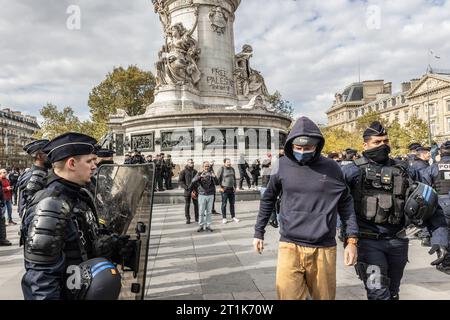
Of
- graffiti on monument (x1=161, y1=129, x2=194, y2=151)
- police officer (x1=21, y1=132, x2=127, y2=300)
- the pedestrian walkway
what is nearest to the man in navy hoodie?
police officer (x1=21, y1=132, x2=127, y2=300)

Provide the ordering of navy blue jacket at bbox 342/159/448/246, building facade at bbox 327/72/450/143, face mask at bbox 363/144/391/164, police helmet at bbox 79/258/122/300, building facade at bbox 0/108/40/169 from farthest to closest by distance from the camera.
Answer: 1. building facade at bbox 0/108/40/169
2. building facade at bbox 327/72/450/143
3. face mask at bbox 363/144/391/164
4. navy blue jacket at bbox 342/159/448/246
5. police helmet at bbox 79/258/122/300

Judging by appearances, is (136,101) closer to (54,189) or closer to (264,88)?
(264,88)

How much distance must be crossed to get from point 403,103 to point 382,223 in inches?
3382

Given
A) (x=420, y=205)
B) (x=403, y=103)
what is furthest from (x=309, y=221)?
(x=403, y=103)

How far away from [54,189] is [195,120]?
18422mm

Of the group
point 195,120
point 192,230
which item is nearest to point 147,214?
point 192,230

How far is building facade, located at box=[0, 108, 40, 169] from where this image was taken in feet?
306

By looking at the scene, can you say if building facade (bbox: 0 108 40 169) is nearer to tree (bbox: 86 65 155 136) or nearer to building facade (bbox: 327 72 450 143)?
tree (bbox: 86 65 155 136)

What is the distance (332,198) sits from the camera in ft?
10.6

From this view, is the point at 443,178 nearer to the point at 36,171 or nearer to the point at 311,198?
the point at 311,198

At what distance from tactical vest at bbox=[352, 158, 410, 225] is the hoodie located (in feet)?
1.05

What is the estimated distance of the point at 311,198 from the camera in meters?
3.19

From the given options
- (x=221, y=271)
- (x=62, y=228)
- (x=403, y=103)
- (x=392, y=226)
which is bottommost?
(x=221, y=271)

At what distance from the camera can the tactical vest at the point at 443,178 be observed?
23.6 feet
